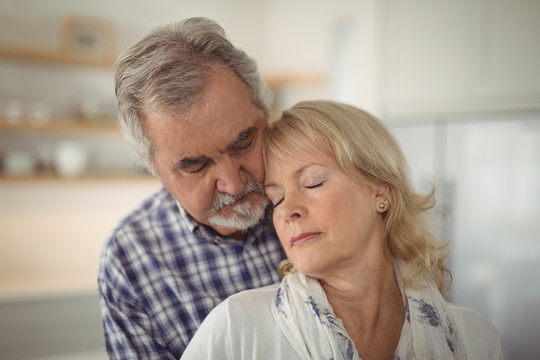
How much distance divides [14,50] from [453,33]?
3.13 metres

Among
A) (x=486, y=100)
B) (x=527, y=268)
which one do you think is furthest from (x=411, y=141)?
(x=527, y=268)

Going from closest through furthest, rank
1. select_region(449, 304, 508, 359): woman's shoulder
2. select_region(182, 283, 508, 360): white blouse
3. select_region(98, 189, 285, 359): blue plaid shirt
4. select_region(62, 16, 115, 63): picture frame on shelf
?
select_region(182, 283, 508, 360): white blouse < select_region(449, 304, 508, 359): woman's shoulder < select_region(98, 189, 285, 359): blue plaid shirt < select_region(62, 16, 115, 63): picture frame on shelf

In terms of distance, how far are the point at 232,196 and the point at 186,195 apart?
0.14 m

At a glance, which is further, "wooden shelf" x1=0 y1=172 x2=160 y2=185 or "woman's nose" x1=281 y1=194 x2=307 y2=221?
"wooden shelf" x1=0 y1=172 x2=160 y2=185

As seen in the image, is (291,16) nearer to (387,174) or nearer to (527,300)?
(527,300)

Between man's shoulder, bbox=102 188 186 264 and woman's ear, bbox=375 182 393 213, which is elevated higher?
woman's ear, bbox=375 182 393 213

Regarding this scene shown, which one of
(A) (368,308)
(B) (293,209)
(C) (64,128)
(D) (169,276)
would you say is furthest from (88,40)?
(A) (368,308)

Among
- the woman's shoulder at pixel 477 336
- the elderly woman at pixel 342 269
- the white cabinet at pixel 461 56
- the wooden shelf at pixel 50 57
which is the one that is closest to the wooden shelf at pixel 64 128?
the wooden shelf at pixel 50 57

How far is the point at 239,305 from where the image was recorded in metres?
1.14

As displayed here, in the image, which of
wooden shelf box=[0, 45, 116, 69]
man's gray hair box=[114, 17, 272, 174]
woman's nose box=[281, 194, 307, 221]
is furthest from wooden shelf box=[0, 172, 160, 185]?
woman's nose box=[281, 194, 307, 221]

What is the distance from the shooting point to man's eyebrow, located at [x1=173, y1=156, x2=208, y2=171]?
121 cm

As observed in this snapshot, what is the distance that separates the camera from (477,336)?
1.23m

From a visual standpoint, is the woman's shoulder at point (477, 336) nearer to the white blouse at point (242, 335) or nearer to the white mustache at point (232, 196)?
the white blouse at point (242, 335)

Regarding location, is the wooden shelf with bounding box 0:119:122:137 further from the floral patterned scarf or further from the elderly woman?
the floral patterned scarf
